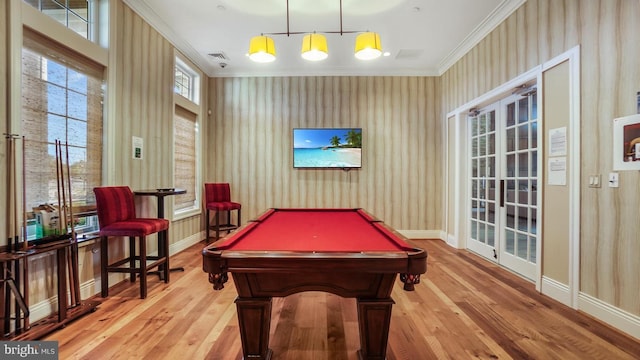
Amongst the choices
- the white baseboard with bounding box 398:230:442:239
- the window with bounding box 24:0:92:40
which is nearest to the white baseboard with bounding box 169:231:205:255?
the window with bounding box 24:0:92:40

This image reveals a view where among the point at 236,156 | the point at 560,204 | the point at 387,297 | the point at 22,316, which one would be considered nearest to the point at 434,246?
the point at 560,204

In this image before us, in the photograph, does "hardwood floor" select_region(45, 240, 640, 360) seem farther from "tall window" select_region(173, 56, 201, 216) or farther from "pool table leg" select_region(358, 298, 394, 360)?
"tall window" select_region(173, 56, 201, 216)

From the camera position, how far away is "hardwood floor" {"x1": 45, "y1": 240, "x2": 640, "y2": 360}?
185 cm

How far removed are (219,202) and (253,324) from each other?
361cm

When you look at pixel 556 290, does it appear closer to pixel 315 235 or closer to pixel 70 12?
pixel 315 235

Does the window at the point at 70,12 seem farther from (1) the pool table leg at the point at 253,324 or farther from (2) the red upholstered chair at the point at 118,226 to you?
(1) the pool table leg at the point at 253,324

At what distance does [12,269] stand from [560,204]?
14.8 ft

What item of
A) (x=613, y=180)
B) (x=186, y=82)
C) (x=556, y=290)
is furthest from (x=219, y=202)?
(x=613, y=180)

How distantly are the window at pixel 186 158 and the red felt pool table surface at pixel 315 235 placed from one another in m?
2.46

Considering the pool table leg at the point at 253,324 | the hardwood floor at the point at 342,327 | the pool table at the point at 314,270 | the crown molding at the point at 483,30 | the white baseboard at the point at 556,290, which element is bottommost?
the hardwood floor at the point at 342,327

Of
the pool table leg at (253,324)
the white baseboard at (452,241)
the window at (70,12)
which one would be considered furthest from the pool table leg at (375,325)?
the white baseboard at (452,241)

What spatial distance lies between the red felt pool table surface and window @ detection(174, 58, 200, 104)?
3115mm

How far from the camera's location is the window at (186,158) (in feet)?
14.4

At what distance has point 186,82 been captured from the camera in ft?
15.6
